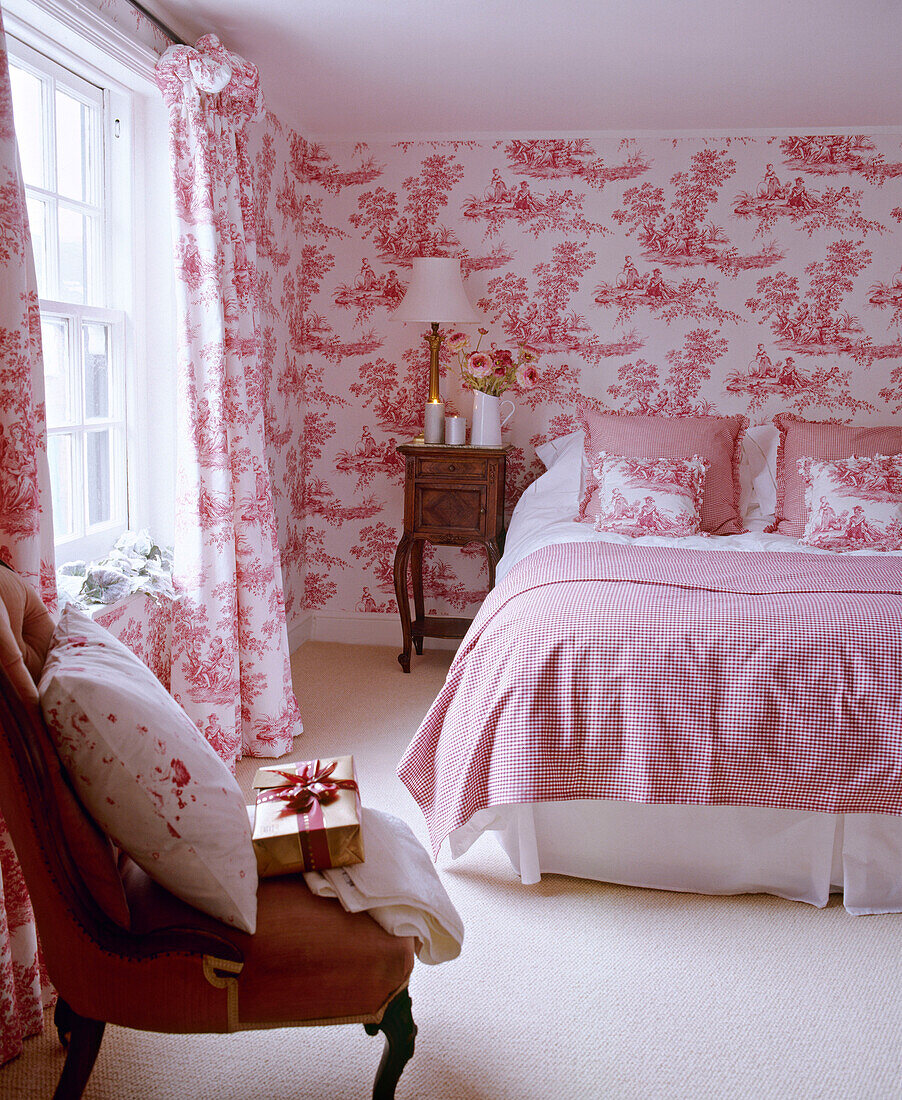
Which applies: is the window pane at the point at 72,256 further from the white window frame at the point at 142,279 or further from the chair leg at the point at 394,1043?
the chair leg at the point at 394,1043

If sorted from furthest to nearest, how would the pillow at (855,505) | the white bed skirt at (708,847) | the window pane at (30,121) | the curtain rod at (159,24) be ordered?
the pillow at (855,505), the curtain rod at (159,24), the window pane at (30,121), the white bed skirt at (708,847)

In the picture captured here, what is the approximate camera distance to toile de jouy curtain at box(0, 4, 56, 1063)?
168 cm

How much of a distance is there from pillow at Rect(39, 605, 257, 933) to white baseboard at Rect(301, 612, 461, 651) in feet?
9.90

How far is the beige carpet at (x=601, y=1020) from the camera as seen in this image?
169cm

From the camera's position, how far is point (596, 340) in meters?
4.14

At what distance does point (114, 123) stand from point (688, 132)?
2353 millimetres

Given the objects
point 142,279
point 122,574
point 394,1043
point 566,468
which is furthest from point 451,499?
point 394,1043

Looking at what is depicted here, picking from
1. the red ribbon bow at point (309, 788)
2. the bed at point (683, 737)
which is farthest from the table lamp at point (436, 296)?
the red ribbon bow at point (309, 788)

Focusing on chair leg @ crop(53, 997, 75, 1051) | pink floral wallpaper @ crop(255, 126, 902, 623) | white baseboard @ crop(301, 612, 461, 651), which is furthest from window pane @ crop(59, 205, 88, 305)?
white baseboard @ crop(301, 612, 461, 651)

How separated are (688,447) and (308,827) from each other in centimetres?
256

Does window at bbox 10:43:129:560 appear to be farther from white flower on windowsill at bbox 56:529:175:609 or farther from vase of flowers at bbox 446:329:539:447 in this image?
vase of flowers at bbox 446:329:539:447

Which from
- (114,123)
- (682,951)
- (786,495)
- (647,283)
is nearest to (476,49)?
(114,123)

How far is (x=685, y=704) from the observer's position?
2.16 metres

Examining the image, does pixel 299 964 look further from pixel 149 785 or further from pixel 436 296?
pixel 436 296
